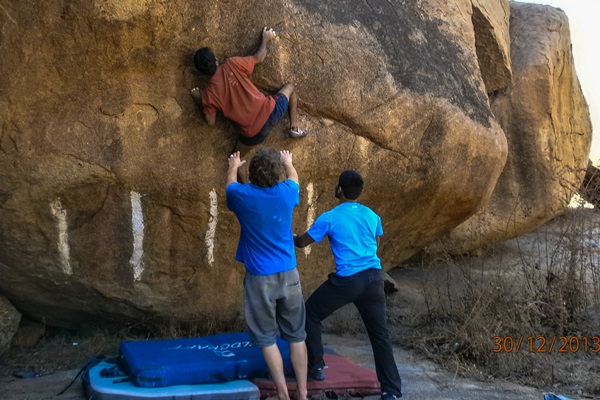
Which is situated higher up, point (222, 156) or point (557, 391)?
point (222, 156)

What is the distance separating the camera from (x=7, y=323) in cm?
526

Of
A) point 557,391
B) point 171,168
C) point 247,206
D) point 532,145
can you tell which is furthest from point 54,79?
point 532,145

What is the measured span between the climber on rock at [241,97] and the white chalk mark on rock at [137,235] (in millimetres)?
703

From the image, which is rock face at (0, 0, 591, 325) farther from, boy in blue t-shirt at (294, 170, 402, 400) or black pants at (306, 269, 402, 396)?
black pants at (306, 269, 402, 396)

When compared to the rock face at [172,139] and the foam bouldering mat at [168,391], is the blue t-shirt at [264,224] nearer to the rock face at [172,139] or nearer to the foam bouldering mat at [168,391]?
the foam bouldering mat at [168,391]

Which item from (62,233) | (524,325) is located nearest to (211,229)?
(62,233)

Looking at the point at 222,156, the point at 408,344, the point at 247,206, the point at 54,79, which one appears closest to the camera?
the point at 247,206

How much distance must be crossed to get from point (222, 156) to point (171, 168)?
0.35 meters

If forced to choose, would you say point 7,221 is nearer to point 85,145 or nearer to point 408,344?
point 85,145

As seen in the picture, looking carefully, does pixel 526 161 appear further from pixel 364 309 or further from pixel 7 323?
pixel 7 323

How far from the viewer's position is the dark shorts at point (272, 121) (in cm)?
491

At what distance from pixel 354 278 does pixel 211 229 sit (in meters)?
1.41

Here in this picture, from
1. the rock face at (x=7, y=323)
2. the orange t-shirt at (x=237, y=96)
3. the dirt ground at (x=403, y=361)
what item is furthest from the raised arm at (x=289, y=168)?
the rock face at (x=7, y=323)

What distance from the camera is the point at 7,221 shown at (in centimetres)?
477
